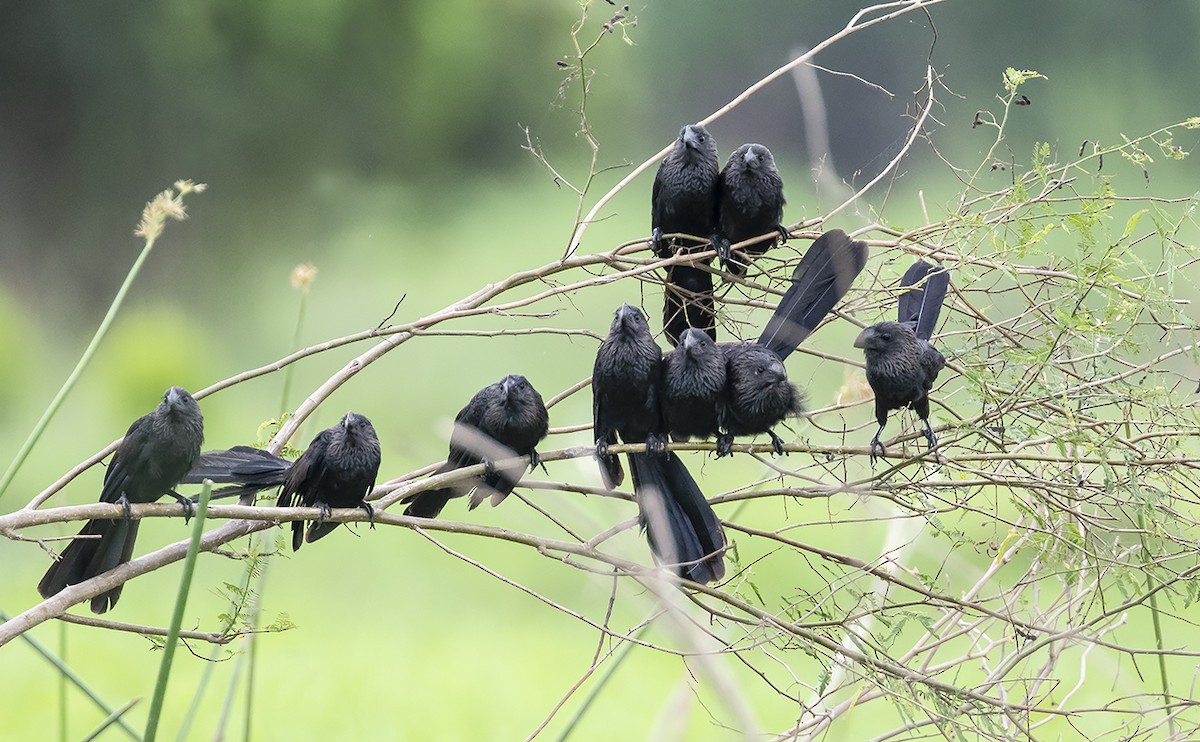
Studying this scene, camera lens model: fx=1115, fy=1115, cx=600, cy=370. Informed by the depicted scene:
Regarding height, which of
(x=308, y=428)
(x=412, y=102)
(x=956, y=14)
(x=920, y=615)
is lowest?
(x=920, y=615)

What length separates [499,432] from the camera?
175cm

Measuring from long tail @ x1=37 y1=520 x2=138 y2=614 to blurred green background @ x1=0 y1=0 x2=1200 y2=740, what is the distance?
201 centimetres

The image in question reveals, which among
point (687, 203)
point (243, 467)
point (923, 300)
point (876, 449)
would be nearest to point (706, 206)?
point (687, 203)

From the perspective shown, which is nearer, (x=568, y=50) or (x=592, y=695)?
(x=592, y=695)

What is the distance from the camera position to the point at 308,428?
2098 millimetres

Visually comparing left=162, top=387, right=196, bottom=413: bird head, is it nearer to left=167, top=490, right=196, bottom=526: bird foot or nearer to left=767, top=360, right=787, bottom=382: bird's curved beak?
left=167, top=490, right=196, bottom=526: bird foot

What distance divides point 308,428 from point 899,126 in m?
2.36

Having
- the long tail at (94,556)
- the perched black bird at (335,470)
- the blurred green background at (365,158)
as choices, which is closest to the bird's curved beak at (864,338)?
the perched black bird at (335,470)

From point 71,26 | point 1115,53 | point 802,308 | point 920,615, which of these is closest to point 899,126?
point 1115,53

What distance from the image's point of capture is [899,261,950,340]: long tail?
1.57m

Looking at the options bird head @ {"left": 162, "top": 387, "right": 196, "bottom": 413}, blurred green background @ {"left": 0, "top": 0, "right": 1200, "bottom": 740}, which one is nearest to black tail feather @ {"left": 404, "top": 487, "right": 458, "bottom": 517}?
Result: bird head @ {"left": 162, "top": 387, "right": 196, "bottom": 413}

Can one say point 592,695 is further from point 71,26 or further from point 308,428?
point 71,26

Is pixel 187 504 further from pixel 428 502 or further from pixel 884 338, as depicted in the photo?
pixel 884 338

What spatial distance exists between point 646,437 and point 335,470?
1.58ft
